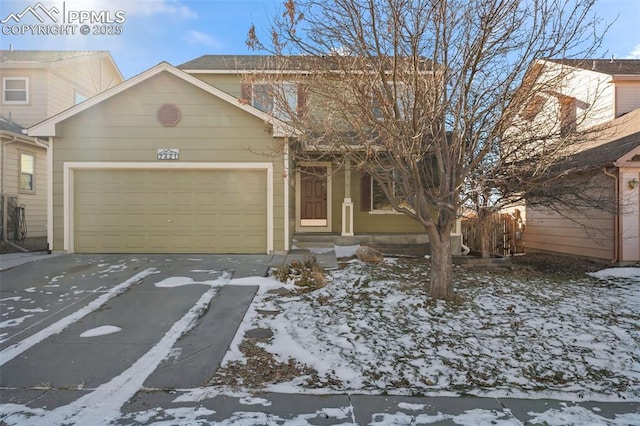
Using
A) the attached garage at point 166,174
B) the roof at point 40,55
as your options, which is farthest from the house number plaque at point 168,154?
the roof at point 40,55

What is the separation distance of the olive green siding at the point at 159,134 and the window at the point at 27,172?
18.3 ft

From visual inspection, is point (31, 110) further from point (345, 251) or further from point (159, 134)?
point (345, 251)

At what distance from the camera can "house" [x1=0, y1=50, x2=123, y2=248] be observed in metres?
12.5

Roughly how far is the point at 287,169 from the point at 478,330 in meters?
5.64

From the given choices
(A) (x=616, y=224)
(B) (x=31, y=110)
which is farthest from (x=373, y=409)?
(B) (x=31, y=110)

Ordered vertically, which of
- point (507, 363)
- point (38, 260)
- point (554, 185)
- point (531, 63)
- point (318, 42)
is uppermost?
point (318, 42)

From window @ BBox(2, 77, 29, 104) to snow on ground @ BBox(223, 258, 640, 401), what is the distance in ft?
51.3

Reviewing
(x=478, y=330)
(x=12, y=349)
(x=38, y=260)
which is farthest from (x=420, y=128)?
(x=38, y=260)

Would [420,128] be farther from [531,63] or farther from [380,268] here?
[380,268]

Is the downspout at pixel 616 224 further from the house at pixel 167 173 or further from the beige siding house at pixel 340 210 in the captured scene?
the house at pixel 167 173

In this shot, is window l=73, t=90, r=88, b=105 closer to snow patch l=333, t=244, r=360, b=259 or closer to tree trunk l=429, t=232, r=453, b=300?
snow patch l=333, t=244, r=360, b=259

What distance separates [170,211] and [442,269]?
6878 mm

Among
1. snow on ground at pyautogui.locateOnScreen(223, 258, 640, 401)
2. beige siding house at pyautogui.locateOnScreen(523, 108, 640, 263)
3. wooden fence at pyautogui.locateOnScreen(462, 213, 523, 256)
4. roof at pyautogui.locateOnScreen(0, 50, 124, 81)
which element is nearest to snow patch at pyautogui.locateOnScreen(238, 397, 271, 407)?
snow on ground at pyautogui.locateOnScreen(223, 258, 640, 401)

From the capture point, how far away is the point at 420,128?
16.7ft
